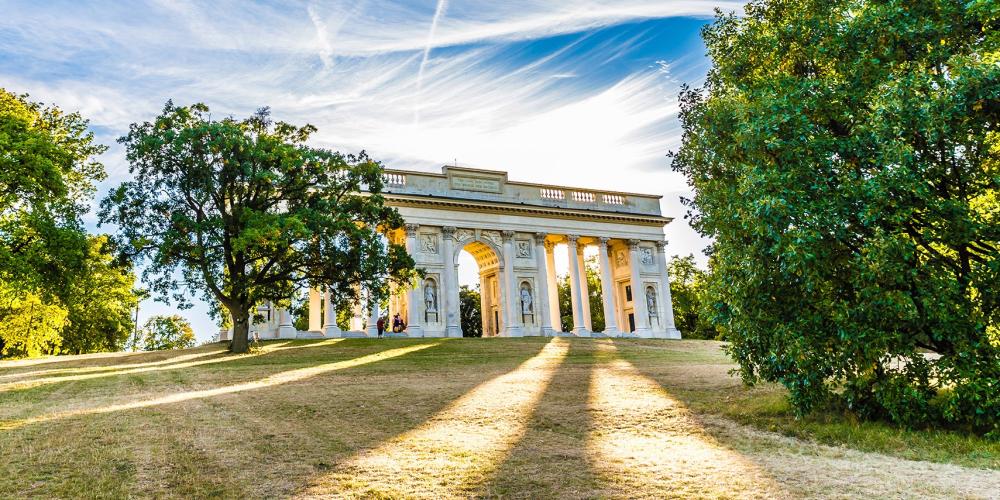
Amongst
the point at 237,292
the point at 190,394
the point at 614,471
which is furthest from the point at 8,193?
the point at 614,471

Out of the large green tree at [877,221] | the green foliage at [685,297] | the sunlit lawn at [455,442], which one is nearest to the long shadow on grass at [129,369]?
the sunlit lawn at [455,442]

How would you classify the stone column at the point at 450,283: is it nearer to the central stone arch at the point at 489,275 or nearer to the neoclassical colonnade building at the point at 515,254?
the neoclassical colonnade building at the point at 515,254

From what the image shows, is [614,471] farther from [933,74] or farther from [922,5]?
[922,5]

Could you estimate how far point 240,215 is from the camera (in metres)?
26.9

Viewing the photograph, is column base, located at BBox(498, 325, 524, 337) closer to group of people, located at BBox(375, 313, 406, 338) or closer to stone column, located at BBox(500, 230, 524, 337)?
stone column, located at BBox(500, 230, 524, 337)

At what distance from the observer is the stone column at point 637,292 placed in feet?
170

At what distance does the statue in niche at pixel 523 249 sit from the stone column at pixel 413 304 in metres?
8.46

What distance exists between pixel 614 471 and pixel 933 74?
9.15 meters

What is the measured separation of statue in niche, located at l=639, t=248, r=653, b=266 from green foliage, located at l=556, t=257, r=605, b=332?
1447 centimetres

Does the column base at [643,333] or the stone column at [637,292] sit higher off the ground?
the stone column at [637,292]

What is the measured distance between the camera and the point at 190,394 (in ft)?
51.4

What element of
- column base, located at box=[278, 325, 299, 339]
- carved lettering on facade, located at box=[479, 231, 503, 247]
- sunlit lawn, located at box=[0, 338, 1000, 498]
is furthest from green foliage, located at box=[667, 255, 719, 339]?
sunlit lawn, located at box=[0, 338, 1000, 498]

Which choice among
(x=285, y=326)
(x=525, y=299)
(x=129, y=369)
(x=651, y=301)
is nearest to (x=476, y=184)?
(x=525, y=299)

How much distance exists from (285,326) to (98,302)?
13.9m
